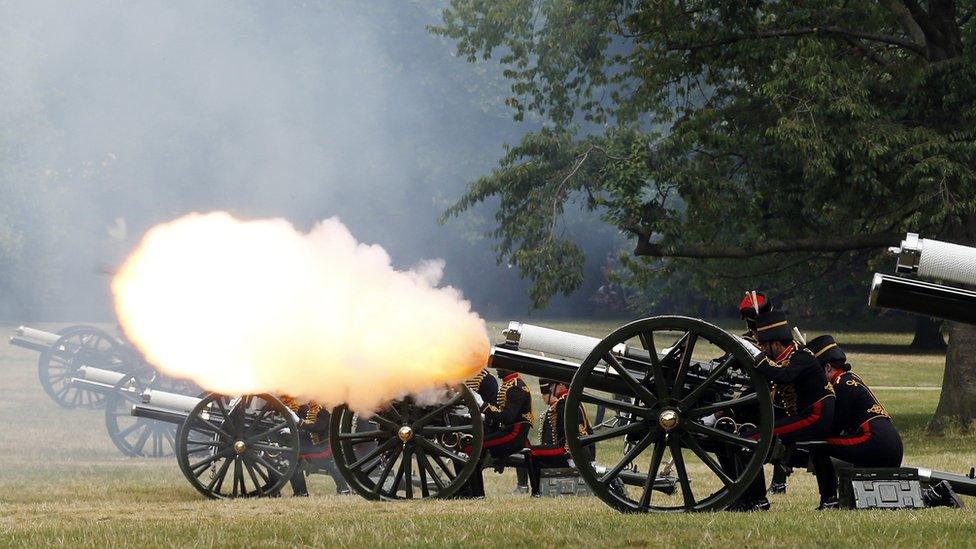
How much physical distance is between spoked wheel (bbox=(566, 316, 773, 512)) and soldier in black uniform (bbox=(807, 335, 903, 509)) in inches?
28.9

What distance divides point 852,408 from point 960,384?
1170 cm

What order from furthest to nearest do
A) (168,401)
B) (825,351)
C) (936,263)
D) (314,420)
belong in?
(168,401), (314,420), (825,351), (936,263)

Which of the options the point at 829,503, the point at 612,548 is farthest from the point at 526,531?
the point at 829,503

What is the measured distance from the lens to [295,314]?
12258 millimetres

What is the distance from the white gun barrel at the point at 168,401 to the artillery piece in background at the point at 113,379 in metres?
4.25

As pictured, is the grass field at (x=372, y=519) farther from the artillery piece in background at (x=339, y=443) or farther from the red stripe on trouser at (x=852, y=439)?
the red stripe on trouser at (x=852, y=439)

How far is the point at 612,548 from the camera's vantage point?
8.03 m

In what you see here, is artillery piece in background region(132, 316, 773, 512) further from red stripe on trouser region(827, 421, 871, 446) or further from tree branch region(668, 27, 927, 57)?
tree branch region(668, 27, 927, 57)

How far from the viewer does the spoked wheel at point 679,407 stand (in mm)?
9227

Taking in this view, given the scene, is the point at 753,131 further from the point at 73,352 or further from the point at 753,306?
the point at 753,306

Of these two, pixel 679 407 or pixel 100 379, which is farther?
pixel 100 379

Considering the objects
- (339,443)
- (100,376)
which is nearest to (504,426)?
(339,443)

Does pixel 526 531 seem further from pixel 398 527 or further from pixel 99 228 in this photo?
pixel 99 228

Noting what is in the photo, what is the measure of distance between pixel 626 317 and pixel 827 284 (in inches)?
389
